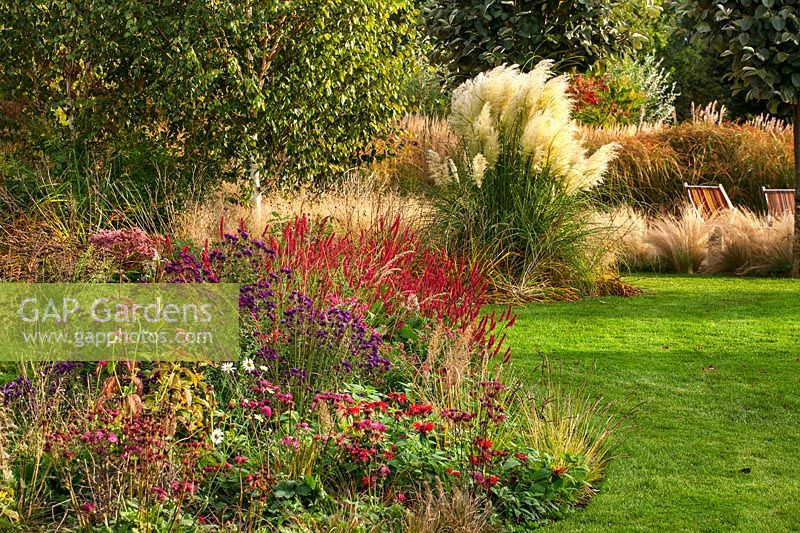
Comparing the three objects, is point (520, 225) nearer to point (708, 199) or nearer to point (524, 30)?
point (524, 30)

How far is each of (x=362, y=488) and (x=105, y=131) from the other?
8.34 metres

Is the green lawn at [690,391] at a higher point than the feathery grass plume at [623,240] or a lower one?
lower

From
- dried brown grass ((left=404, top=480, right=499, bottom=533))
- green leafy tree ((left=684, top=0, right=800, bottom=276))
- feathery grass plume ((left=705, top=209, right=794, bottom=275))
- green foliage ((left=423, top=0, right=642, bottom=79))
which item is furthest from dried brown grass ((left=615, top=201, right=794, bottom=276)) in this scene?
dried brown grass ((left=404, top=480, right=499, bottom=533))

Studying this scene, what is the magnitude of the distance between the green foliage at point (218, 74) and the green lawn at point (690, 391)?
359 centimetres

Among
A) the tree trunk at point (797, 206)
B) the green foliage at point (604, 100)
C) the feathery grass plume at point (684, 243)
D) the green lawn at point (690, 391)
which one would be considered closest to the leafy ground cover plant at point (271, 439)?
the green lawn at point (690, 391)

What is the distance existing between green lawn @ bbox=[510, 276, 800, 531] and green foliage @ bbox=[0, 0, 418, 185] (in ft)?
11.8

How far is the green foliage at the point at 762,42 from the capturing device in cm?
920

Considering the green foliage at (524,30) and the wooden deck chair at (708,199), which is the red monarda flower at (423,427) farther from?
the wooden deck chair at (708,199)

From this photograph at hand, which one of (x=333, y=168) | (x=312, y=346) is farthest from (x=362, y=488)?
(x=333, y=168)

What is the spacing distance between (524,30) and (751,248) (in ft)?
11.6

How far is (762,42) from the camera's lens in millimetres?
9328

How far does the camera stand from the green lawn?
363 cm

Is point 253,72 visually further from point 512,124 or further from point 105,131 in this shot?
point 512,124

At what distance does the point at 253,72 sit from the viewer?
980cm
